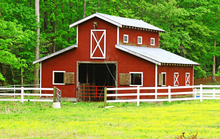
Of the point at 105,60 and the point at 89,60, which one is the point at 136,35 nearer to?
the point at 105,60

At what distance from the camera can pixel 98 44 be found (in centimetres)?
2867

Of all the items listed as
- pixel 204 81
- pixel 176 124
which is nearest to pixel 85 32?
pixel 176 124

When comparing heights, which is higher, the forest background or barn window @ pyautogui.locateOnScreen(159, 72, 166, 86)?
the forest background

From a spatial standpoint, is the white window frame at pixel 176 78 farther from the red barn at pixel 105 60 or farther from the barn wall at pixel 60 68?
the barn wall at pixel 60 68

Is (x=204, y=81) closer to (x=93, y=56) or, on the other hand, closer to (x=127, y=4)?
(x=127, y=4)

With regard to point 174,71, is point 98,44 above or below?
above

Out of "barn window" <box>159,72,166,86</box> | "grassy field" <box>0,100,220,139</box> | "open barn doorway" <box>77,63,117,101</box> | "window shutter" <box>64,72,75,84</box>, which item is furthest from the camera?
"open barn doorway" <box>77,63,117,101</box>

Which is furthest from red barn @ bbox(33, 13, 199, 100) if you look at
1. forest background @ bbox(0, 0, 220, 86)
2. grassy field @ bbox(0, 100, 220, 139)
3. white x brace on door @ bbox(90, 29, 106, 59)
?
forest background @ bbox(0, 0, 220, 86)

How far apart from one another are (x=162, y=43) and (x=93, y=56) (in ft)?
58.8

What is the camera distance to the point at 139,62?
27484 millimetres

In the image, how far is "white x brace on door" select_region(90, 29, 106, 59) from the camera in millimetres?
28625

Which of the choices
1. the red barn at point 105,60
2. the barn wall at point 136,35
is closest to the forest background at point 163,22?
the barn wall at point 136,35

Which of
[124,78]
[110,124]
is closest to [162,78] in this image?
[124,78]

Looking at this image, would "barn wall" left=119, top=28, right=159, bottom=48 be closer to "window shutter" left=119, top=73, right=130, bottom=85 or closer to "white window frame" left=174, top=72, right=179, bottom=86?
"window shutter" left=119, top=73, right=130, bottom=85
